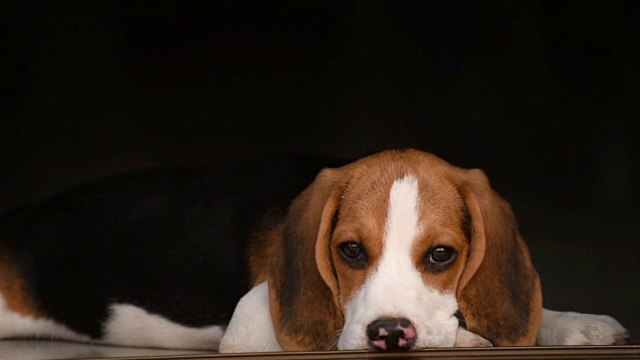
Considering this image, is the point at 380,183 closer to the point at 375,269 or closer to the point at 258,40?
the point at 375,269

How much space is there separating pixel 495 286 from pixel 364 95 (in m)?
0.72

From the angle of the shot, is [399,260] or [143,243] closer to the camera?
[399,260]

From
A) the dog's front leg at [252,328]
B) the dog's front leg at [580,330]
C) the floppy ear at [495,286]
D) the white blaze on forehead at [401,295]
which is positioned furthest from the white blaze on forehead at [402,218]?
the dog's front leg at [580,330]

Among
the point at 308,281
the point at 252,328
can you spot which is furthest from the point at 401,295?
the point at 252,328

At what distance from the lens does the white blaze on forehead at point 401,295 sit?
6.82 feet

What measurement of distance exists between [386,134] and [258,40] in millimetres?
437

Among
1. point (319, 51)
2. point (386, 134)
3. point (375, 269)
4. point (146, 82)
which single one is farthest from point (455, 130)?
point (146, 82)

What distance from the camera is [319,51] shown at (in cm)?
275

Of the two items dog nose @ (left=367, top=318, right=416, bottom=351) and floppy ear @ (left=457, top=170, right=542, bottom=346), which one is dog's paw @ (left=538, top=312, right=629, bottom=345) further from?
dog nose @ (left=367, top=318, right=416, bottom=351)

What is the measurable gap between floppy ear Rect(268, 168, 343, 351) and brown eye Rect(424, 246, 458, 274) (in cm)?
23

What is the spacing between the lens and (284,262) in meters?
2.40

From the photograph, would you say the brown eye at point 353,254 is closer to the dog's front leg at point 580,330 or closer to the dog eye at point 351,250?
the dog eye at point 351,250

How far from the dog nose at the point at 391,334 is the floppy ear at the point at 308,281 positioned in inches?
9.5

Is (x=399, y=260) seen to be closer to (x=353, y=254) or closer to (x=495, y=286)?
(x=353, y=254)
